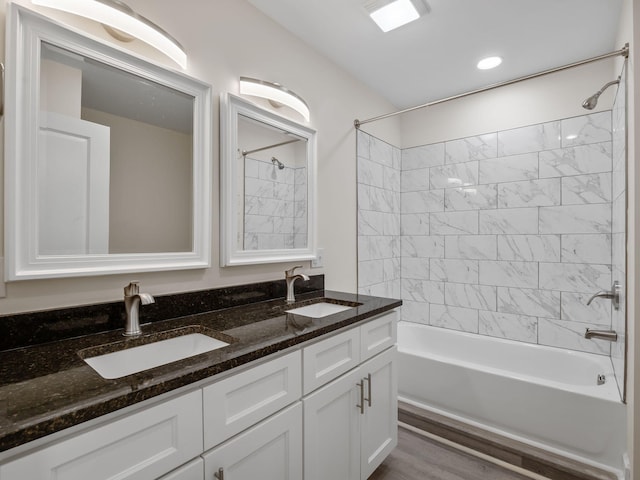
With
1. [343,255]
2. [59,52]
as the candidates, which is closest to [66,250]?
[59,52]

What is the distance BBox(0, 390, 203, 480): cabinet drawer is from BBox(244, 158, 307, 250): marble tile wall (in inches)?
39.6

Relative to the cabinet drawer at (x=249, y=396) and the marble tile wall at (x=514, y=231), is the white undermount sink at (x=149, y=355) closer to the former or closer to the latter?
the cabinet drawer at (x=249, y=396)

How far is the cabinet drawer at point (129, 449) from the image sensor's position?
644 mm

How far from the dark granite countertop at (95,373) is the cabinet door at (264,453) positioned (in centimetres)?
23

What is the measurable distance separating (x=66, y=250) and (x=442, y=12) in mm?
2132

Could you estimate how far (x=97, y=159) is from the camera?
4.00 feet

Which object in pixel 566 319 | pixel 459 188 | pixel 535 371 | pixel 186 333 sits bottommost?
pixel 535 371

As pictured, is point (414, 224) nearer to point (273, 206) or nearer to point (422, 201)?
point (422, 201)

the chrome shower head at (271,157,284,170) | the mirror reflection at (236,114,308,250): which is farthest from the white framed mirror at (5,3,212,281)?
the chrome shower head at (271,157,284,170)

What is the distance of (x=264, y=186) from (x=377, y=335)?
1012mm

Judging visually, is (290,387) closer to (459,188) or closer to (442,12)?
(442,12)

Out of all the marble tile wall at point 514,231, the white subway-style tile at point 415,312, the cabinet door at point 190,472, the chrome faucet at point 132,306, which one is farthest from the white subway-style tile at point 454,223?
the cabinet door at point 190,472

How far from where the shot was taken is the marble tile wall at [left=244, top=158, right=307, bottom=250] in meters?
→ 1.79

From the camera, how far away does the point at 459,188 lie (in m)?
2.92
